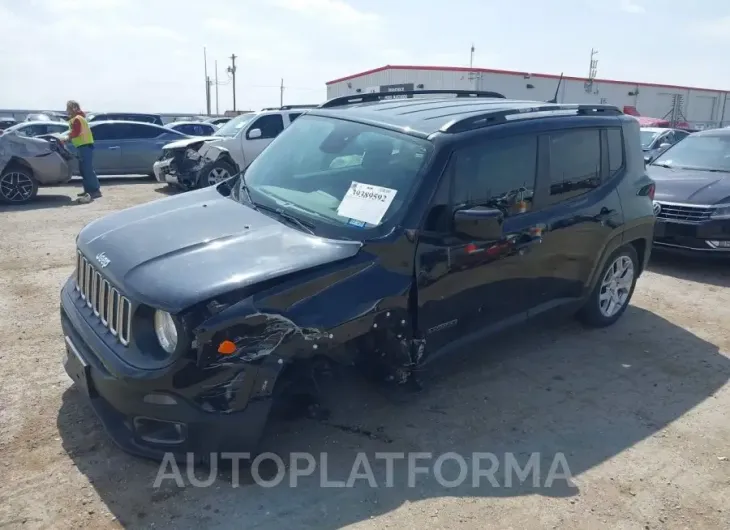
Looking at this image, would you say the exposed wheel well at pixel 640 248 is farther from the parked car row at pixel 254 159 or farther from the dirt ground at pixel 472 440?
the parked car row at pixel 254 159

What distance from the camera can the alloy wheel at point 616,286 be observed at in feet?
16.8

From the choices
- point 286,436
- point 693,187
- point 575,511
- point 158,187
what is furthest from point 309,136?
point 158,187

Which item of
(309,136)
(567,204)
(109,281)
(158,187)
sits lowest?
(158,187)

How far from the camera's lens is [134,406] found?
9.35 feet

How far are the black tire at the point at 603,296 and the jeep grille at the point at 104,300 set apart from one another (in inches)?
140

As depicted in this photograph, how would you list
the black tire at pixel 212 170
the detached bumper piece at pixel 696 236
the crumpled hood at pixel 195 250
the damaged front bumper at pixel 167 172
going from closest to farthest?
the crumpled hood at pixel 195 250
the detached bumper piece at pixel 696 236
the black tire at pixel 212 170
the damaged front bumper at pixel 167 172

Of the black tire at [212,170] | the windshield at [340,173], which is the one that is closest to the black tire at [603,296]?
the windshield at [340,173]

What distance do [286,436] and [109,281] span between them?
1.30 m

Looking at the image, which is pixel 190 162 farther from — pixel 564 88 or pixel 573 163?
pixel 564 88

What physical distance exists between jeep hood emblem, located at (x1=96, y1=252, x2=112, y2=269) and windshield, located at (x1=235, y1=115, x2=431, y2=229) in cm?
102

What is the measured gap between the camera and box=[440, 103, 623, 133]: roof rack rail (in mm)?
3713

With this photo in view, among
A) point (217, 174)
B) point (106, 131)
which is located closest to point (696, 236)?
point (217, 174)

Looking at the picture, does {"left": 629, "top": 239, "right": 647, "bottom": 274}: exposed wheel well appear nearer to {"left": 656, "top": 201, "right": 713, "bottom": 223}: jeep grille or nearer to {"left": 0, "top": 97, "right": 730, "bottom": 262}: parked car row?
{"left": 0, "top": 97, "right": 730, "bottom": 262}: parked car row

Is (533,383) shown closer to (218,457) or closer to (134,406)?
(218,457)
